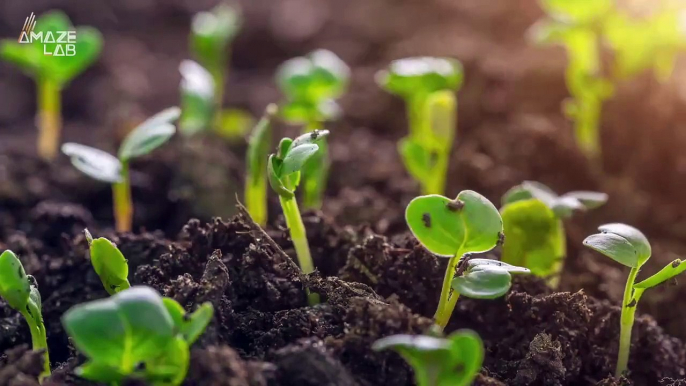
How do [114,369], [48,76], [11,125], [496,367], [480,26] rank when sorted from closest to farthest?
[114,369], [496,367], [48,76], [11,125], [480,26]

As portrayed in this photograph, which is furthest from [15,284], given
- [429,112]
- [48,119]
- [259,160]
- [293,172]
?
[48,119]

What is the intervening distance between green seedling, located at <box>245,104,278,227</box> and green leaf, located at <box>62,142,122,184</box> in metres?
0.24

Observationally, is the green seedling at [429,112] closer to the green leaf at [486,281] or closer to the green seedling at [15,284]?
the green leaf at [486,281]

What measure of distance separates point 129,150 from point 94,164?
0.09 metres

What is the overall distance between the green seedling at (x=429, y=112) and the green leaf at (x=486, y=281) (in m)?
0.65

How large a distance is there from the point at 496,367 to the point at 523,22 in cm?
212

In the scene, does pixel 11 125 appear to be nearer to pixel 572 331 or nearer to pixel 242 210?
pixel 242 210

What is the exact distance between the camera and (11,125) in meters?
2.46

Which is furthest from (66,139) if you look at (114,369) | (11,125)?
(114,369)

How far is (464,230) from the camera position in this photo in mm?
1029

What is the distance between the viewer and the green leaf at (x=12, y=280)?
1.00m

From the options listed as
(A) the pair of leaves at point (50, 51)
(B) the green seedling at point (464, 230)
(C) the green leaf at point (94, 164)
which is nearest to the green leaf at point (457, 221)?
(B) the green seedling at point (464, 230)

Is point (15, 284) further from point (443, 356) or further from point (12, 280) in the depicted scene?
point (443, 356)

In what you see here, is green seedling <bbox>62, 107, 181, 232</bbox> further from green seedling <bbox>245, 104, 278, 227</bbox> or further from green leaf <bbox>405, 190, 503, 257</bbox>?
green leaf <bbox>405, 190, 503, 257</bbox>
